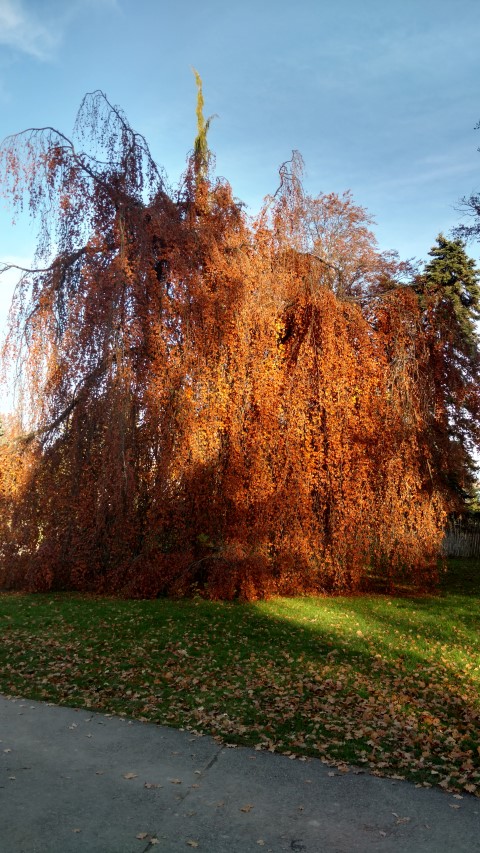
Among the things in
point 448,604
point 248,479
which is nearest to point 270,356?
point 248,479

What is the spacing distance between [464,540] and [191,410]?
1378cm

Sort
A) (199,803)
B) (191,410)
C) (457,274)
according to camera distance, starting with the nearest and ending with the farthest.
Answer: (199,803)
(191,410)
(457,274)

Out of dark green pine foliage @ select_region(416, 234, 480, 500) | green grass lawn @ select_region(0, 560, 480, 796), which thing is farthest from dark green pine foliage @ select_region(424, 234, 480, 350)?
green grass lawn @ select_region(0, 560, 480, 796)

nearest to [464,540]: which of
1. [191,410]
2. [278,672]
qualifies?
[191,410]

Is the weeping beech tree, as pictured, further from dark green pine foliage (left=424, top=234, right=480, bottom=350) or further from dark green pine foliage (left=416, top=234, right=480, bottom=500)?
dark green pine foliage (left=424, top=234, right=480, bottom=350)

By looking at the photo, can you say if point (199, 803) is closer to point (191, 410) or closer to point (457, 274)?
point (191, 410)

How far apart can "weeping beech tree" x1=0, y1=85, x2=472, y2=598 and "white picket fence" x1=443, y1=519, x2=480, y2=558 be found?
361 inches

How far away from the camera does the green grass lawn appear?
4.77 meters

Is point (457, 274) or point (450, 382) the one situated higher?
point (457, 274)

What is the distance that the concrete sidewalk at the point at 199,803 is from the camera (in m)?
3.26

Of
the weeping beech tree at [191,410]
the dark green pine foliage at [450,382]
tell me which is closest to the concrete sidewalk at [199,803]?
the weeping beech tree at [191,410]

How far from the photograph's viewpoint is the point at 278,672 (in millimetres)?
6535

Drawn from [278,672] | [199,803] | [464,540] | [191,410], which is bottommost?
[199,803]

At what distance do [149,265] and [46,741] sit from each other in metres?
8.20
